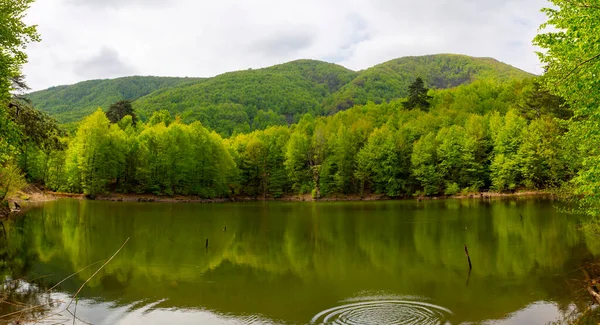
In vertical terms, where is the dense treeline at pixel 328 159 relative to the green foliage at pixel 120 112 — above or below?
below

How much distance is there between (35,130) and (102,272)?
37.7 ft

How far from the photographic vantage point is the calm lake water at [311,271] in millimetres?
15338

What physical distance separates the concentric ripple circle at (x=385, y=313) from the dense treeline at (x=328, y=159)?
66896 millimetres

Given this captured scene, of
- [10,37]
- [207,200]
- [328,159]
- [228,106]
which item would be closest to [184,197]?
[207,200]

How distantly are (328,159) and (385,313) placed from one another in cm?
7988

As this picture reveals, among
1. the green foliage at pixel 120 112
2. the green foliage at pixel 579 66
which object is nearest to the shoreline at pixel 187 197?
the green foliage at pixel 120 112

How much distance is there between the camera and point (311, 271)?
22.1 m

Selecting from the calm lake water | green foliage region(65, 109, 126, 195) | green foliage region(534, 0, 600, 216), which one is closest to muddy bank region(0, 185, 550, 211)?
green foliage region(65, 109, 126, 195)

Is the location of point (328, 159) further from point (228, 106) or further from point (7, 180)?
point (228, 106)

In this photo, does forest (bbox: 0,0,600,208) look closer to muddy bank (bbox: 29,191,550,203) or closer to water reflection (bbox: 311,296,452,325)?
muddy bank (bbox: 29,191,550,203)

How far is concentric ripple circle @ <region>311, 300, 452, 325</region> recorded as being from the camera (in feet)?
46.5

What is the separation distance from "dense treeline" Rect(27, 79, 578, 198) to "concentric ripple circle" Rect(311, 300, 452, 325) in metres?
66.9

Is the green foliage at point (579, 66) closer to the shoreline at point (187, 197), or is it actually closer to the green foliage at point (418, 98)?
the shoreline at point (187, 197)

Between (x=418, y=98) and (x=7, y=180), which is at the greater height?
(x=418, y=98)
